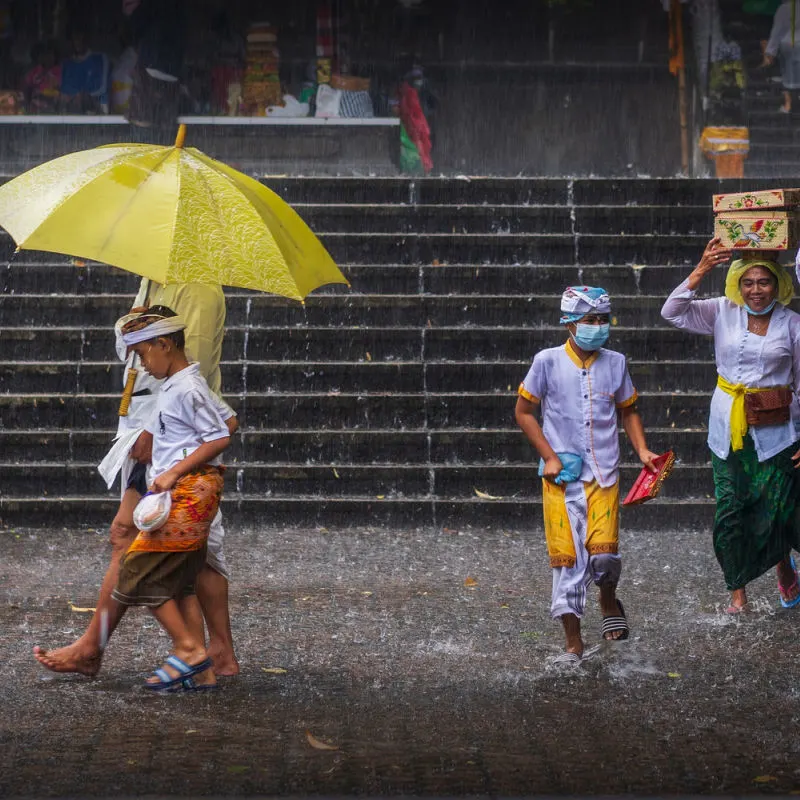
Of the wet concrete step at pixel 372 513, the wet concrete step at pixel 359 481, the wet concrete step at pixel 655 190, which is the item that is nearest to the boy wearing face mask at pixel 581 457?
the wet concrete step at pixel 372 513

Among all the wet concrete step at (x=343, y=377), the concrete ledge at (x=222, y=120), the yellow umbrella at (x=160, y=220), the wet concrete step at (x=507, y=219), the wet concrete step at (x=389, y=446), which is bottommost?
the wet concrete step at (x=389, y=446)

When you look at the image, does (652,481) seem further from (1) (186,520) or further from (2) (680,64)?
(2) (680,64)

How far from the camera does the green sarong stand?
286 inches

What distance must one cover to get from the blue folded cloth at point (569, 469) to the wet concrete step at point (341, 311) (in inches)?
192

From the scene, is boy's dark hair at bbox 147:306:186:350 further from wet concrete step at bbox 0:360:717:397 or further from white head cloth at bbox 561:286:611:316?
wet concrete step at bbox 0:360:717:397

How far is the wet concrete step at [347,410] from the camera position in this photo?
10531 millimetres

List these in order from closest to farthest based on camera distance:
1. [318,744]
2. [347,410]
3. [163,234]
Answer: [318,744] < [163,234] < [347,410]

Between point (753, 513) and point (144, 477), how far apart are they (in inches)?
116

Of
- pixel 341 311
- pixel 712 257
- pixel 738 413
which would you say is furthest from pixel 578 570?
pixel 341 311

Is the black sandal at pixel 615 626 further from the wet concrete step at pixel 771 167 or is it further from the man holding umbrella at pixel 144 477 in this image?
the wet concrete step at pixel 771 167

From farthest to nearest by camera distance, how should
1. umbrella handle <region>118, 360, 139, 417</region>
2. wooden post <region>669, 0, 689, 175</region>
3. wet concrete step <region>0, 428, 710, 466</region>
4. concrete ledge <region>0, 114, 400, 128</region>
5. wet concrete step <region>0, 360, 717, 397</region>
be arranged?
wooden post <region>669, 0, 689, 175</region> → concrete ledge <region>0, 114, 400, 128</region> → wet concrete step <region>0, 360, 717, 397</region> → wet concrete step <region>0, 428, 710, 466</region> → umbrella handle <region>118, 360, 139, 417</region>

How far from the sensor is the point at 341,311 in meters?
11.3

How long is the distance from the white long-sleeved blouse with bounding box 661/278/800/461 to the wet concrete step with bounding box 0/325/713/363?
3746 mm

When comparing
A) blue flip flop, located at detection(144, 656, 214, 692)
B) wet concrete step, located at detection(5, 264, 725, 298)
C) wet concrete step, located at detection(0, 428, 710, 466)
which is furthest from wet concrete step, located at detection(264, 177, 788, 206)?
→ blue flip flop, located at detection(144, 656, 214, 692)
